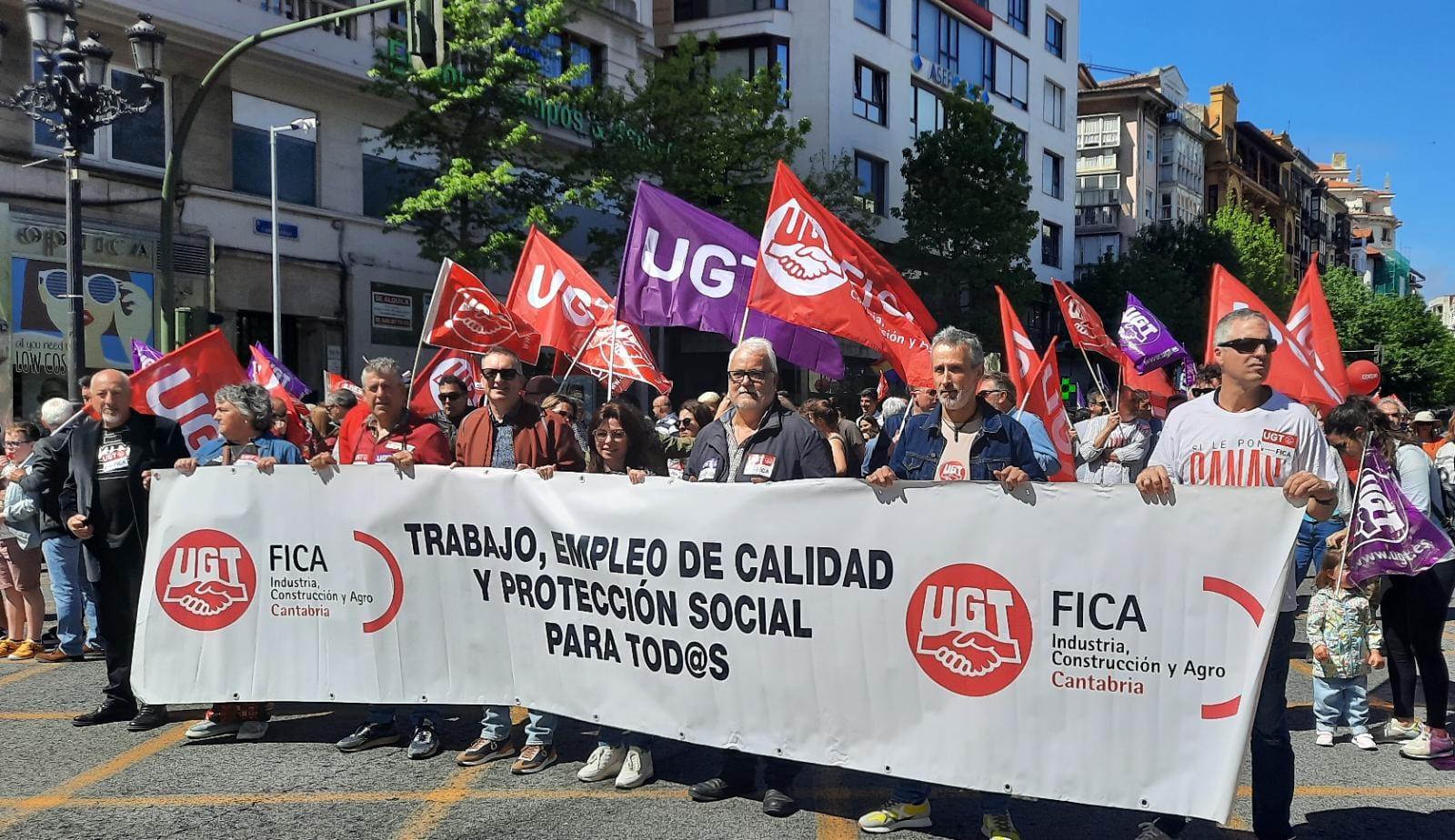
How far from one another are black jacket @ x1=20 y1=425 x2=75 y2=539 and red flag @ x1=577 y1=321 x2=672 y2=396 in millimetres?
3399

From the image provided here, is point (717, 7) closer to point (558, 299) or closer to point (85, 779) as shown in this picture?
point (558, 299)

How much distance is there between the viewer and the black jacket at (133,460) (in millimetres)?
6059

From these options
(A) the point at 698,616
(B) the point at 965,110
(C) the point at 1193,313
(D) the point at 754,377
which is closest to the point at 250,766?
(A) the point at 698,616

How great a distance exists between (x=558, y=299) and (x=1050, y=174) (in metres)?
38.0

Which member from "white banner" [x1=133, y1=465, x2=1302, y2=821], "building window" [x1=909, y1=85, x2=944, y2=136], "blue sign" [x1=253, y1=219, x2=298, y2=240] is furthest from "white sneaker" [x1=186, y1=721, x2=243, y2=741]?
"building window" [x1=909, y1=85, x2=944, y2=136]

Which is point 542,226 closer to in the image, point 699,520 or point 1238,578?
point 699,520

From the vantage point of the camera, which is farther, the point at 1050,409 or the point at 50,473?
the point at 1050,409

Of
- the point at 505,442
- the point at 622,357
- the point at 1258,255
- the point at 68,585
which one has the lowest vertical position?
the point at 68,585

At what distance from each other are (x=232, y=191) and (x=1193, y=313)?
35.8 meters

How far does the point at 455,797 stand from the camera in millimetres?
4812

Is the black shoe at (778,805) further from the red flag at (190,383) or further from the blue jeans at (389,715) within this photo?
the red flag at (190,383)

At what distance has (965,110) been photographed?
1206 inches

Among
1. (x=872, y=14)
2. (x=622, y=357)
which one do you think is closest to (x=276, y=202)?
(x=622, y=357)

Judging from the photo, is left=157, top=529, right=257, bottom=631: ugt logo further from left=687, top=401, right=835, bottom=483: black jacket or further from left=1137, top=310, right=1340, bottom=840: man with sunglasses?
left=1137, top=310, right=1340, bottom=840: man with sunglasses
